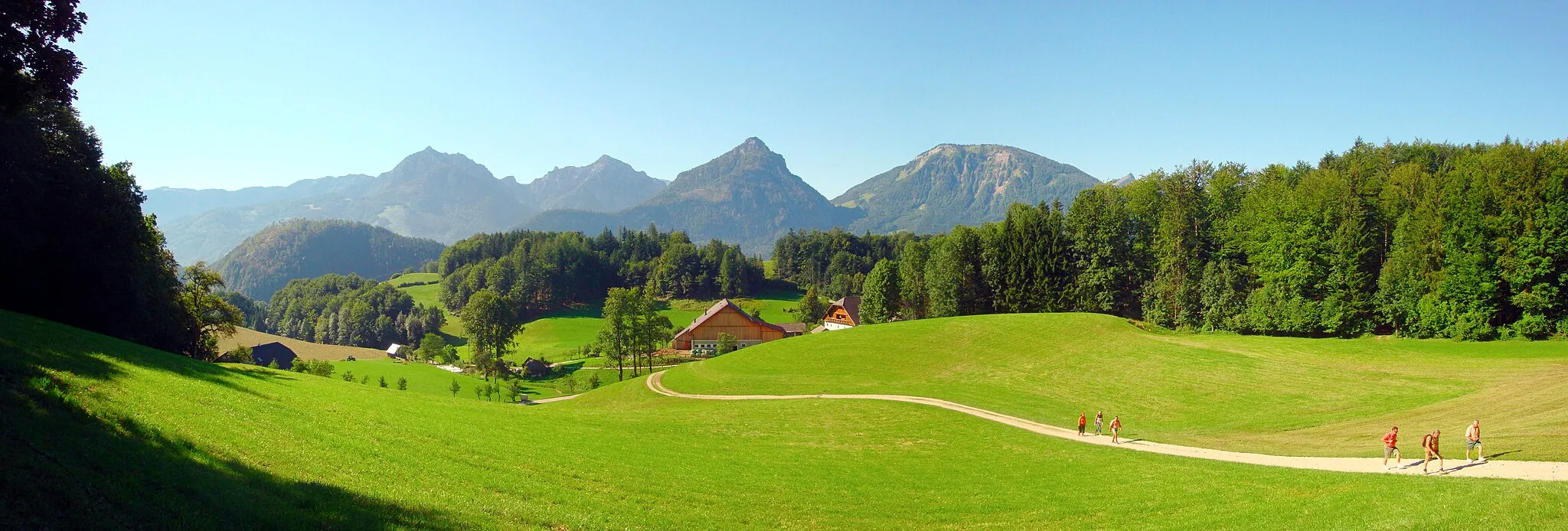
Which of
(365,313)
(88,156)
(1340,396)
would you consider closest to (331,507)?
(88,156)

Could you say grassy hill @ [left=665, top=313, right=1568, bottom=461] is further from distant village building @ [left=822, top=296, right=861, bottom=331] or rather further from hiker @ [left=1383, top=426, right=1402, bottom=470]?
distant village building @ [left=822, top=296, right=861, bottom=331]

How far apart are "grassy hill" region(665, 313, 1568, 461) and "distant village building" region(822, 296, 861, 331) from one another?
4640 centimetres

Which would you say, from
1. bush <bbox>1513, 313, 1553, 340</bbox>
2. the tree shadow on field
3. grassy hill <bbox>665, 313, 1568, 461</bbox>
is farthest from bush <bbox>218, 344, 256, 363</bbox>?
bush <bbox>1513, 313, 1553, 340</bbox>

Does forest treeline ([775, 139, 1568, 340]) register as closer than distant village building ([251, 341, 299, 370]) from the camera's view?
Yes

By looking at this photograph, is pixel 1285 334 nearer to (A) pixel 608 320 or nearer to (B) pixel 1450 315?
(B) pixel 1450 315

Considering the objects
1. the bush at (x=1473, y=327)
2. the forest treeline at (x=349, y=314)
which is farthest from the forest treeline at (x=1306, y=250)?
the forest treeline at (x=349, y=314)

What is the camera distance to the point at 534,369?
99750mm

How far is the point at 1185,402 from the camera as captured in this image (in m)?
40.3

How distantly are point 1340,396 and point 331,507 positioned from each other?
49.1 metres

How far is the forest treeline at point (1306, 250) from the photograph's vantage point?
48562 millimetres

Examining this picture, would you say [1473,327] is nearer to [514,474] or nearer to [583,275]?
[514,474]

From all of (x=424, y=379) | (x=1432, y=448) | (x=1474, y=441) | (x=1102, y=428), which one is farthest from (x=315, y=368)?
(x=1474, y=441)

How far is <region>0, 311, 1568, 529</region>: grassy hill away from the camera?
1066 centimetres

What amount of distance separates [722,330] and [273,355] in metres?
65.1
